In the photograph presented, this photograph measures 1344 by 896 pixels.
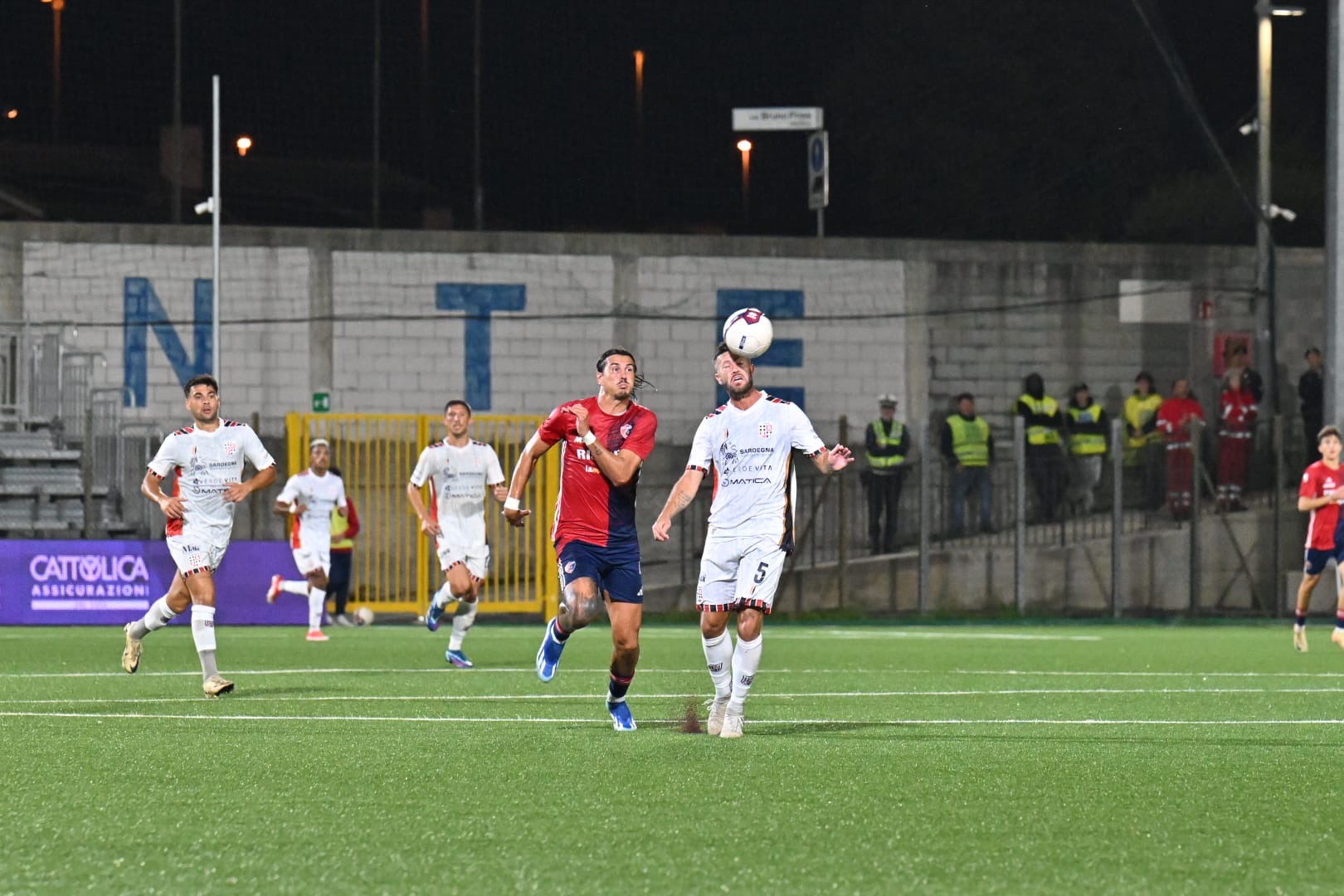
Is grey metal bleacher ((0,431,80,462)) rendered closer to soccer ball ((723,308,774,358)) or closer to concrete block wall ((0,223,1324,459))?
concrete block wall ((0,223,1324,459))

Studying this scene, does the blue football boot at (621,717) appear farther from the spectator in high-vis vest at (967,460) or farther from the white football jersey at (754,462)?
the spectator in high-vis vest at (967,460)

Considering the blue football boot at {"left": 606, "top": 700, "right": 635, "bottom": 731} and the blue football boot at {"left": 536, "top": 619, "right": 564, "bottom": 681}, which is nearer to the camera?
the blue football boot at {"left": 606, "top": 700, "right": 635, "bottom": 731}

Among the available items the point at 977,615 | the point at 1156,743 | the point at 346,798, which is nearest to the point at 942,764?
the point at 1156,743

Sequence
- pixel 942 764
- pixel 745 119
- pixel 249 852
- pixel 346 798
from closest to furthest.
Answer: pixel 249 852 → pixel 346 798 → pixel 942 764 → pixel 745 119

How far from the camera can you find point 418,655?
17.2 metres

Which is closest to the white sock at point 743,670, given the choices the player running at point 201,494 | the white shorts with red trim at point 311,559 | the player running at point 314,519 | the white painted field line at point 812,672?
the player running at point 201,494

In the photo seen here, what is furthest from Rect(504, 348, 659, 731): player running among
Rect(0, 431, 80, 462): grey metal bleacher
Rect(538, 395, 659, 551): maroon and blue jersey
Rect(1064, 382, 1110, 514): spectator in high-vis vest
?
Rect(1064, 382, 1110, 514): spectator in high-vis vest

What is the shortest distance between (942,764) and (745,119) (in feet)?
82.7

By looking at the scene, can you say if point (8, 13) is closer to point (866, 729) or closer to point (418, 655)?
point (418, 655)

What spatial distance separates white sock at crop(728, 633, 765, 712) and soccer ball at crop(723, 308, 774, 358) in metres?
1.41

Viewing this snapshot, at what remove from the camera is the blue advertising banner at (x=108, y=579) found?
22.7 m

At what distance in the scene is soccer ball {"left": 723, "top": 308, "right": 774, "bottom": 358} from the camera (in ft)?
29.7

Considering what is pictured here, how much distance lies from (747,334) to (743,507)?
931 mm

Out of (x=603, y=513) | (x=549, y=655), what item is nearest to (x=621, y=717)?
(x=549, y=655)
